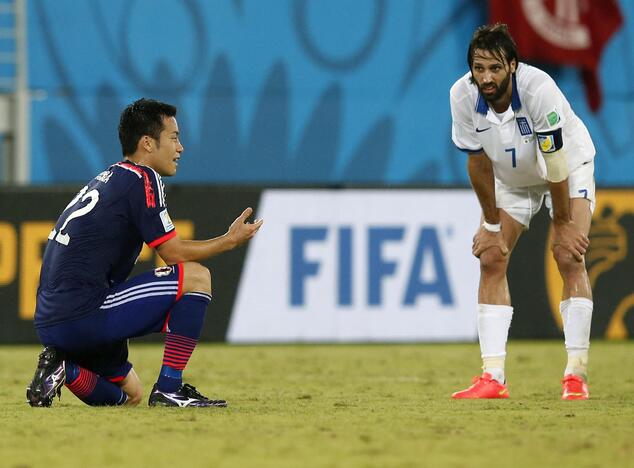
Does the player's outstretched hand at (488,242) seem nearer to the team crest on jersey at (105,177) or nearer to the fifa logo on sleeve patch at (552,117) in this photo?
the fifa logo on sleeve patch at (552,117)

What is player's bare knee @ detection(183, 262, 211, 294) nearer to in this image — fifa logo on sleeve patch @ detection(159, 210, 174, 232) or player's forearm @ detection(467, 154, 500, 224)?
fifa logo on sleeve patch @ detection(159, 210, 174, 232)

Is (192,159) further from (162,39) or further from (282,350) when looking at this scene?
(282,350)

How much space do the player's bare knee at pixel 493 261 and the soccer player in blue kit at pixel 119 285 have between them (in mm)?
1521

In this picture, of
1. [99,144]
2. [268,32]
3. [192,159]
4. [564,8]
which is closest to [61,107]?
[99,144]

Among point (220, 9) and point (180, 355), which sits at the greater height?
point (220, 9)

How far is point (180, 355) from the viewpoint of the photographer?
5.90 m

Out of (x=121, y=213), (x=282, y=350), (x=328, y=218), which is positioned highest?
(x=121, y=213)

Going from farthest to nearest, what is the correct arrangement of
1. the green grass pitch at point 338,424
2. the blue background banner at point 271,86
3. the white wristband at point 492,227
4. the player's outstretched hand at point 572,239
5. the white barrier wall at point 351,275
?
the blue background banner at point 271,86 < the white barrier wall at point 351,275 < the white wristband at point 492,227 < the player's outstretched hand at point 572,239 < the green grass pitch at point 338,424

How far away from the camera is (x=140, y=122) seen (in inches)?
239

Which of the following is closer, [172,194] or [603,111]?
[172,194]

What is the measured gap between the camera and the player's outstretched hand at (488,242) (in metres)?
6.80

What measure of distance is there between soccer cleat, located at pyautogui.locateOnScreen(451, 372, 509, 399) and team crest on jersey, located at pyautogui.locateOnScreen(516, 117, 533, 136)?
49.2 inches

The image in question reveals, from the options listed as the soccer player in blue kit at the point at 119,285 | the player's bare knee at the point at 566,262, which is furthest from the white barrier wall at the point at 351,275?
the soccer player in blue kit at the point at 119,285

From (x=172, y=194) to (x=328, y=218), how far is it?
134 cm
